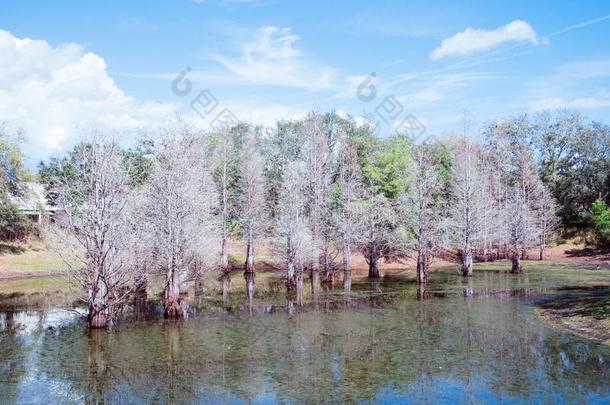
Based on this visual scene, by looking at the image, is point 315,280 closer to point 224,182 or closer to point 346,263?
point 346,263

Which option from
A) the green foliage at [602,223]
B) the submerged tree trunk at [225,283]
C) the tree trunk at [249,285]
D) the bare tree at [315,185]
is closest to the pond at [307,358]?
the tree trunk at [249,285]

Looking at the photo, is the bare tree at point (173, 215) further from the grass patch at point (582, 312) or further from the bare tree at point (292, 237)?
the grass patch at point (582, 312)

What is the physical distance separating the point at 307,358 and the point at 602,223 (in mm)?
47189

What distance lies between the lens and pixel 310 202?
44.3 meters

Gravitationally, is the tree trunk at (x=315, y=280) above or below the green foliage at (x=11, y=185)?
below

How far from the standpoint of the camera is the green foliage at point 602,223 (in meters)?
53.4

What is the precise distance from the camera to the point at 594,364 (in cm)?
1661

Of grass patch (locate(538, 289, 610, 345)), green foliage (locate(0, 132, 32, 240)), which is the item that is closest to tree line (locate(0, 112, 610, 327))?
green foliage (locate(0, 132, 32, 240))

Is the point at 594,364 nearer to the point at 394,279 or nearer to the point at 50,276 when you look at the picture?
the point at 394,279

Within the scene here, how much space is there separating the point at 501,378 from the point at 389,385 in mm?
3432

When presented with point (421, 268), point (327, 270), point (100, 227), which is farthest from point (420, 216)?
point (100, 227)

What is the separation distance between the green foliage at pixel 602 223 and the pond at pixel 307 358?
1255 inches

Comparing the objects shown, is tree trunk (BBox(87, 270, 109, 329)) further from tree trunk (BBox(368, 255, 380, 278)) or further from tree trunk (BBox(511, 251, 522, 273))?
tree trunk (BBox(511, 251, 522, 273))

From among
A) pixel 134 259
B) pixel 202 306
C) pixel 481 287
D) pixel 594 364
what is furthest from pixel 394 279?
pixel 594 364
